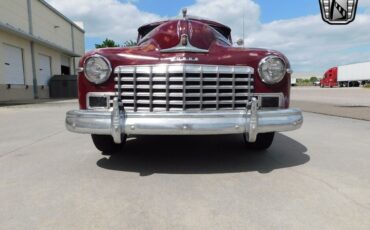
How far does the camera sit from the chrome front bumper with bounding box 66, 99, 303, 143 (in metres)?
3.24

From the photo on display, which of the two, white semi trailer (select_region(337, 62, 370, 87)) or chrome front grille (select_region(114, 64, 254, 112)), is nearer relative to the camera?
chrome front grille (select_region(114, 64, 254, 112))

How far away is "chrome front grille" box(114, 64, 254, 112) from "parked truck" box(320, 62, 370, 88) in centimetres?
5093

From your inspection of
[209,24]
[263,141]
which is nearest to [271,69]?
[263,141]

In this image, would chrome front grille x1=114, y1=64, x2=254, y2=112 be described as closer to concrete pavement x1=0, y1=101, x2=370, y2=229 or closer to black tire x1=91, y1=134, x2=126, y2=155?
concrete pavement x1=0, y1=101, x2=370, y2=229

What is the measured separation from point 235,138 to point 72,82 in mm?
23025

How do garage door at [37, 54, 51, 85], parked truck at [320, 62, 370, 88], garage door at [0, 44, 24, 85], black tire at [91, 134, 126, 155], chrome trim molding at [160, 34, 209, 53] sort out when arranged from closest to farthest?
1. chrome trim molding at [160, 34, 209, 53]
2. black tire at [91, 134, 126, 155]
3. garage door at [0, 44, 24, 85]
4. garage door at [37, 54, 51, 85]
5. parked truck at [320, 62, 370, 88]

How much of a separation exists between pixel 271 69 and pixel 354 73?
53010mm

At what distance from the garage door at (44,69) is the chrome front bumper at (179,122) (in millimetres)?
22858

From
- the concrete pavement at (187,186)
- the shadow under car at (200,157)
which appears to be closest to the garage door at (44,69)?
the concrete pavement at (187,186)

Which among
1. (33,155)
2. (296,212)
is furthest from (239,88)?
(33,155)

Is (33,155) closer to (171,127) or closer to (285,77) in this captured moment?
(171,127)

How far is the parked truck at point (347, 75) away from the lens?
49472mm

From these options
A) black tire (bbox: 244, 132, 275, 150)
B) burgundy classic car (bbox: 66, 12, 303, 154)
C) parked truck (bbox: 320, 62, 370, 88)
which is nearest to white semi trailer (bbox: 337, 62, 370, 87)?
parked truck (bbox: 320, 62, 370, 88)

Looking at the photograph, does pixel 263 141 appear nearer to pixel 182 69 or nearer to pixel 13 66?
pixel 182 69
